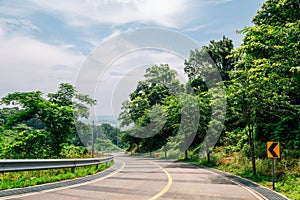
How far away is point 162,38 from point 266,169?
1701 cm

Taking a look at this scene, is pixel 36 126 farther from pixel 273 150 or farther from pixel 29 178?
pixel 273 150

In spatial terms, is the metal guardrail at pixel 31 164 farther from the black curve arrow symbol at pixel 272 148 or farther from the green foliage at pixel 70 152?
the black curve arrow symbol at pixel 272 148

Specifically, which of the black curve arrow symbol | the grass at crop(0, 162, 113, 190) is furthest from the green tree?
the grass at crop(0, 162, 113, 190)

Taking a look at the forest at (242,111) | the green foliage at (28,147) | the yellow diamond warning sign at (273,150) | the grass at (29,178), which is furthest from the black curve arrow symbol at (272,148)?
the green foliage at (28,147)

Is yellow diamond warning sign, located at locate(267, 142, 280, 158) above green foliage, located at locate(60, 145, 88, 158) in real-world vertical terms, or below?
above

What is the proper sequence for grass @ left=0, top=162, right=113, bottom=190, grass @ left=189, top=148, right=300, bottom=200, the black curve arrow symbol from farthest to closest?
the black curve arrow symbol, grass @ left=189, top=148, right=300, bottom=200, grass @ left=0, top=162, right=113, bottom=190

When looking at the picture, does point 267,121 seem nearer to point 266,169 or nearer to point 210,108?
point 210,108

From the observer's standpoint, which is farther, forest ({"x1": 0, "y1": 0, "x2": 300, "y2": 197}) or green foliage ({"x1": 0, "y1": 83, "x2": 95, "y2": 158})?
green foliage ({"x1": 0, "y1": 83, "x2": 95, "y2": 158})

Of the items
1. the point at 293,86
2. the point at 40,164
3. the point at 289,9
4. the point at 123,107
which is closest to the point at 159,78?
the point at 123,107

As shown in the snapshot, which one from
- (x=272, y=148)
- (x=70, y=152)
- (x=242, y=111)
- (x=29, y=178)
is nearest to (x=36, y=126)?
(x=70, y=152)

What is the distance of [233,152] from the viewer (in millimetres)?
20422

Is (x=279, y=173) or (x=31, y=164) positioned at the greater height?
(x=31, y=164)

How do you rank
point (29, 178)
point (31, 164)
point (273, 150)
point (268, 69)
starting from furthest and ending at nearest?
point (268, 69) < point (273, 150) < point (29, 178) < point (31, 164)

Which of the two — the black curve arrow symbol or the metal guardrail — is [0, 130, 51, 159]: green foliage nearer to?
the metal guardrail
